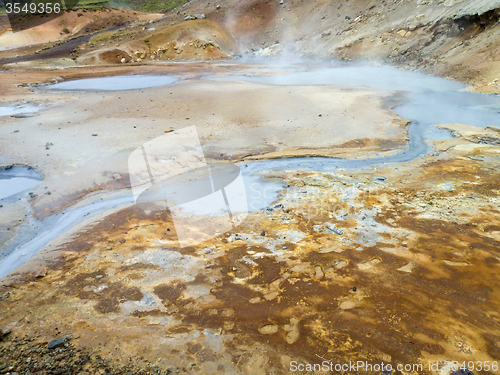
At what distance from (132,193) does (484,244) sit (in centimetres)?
609

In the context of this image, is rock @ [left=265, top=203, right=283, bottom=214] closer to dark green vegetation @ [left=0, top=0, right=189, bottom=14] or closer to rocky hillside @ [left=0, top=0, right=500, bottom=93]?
rocky hillside @ [left=0, top=0, right=500, bottom=93]

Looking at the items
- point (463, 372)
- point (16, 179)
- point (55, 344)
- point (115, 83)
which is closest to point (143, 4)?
point (115, 83)

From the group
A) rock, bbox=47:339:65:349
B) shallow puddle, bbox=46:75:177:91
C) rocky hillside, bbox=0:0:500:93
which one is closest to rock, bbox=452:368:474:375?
rock, bbox=47:339:65:349

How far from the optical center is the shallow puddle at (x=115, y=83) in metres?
15.8

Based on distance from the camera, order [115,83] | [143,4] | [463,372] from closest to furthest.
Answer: [463,372]
[115,83]
[143,4]

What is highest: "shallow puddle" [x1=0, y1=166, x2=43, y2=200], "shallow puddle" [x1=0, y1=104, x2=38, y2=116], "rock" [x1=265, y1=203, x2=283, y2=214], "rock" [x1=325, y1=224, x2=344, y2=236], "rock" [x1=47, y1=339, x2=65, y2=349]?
"shallow puddle" [x1=0, y1=104, x2=38, y2=116]

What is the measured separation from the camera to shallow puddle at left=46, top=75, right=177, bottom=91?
1584 cm

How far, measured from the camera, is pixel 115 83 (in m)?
17.1

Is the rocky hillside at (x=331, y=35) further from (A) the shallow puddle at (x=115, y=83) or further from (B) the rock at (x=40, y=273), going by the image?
(B) the rock at (x=40, y=273)

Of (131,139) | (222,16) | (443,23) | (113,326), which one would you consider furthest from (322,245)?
(222,16)

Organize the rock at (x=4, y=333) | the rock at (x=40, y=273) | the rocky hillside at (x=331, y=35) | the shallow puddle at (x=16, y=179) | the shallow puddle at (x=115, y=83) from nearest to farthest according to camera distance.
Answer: the rock at (x=4, y=333)
the rock at (x=40, y=273)
the shallow puddle at (x=16, y=179)
the shallow puddle at (x=115, y=83)
the rocky hillside at (x=331, y=35)

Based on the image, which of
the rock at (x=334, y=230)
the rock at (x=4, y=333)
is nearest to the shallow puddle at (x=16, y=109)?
the rock at (x=4, y=333)

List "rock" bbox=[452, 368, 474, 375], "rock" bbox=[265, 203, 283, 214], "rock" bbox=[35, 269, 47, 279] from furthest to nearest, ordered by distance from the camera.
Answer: "rock" bbox=[265, 203, 283, 214] → "rock" bbox=[35, 269, 47, 279] → "rock" bbox=[452, 368, 474, 375]

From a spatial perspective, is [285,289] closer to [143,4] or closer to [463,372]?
→ [463,372]
